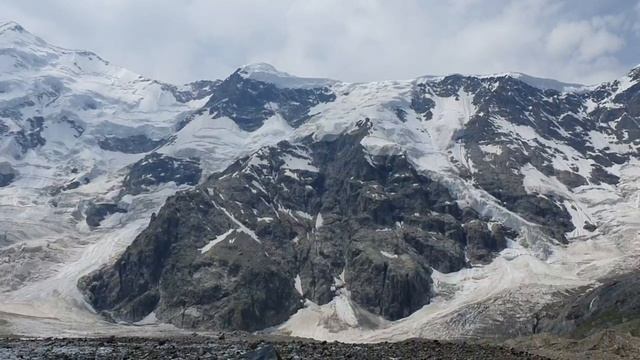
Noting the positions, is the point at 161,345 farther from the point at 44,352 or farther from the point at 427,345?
the point at 427,345

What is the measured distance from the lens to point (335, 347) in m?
69.0

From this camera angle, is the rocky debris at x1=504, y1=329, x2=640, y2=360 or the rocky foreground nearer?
the rocky foreground

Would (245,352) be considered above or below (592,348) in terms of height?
above

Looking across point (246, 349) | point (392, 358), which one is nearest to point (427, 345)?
point (392, 358)

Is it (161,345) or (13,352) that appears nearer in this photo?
(13,352)

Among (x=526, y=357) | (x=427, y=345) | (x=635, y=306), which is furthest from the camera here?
(x=635, y=306)

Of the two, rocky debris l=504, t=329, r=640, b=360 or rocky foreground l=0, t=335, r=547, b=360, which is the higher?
rocky foreground l=0, t=335, r=547, b=360

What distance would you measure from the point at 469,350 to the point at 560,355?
840 inches

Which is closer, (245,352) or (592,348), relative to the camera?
(245,352)

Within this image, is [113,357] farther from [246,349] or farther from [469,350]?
[469,350]

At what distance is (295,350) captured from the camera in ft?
211

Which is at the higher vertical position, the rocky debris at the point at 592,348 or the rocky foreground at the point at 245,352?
the rocky foreground at the point at 245,352

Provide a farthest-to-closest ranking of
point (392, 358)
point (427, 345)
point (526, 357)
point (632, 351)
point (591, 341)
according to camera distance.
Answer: point (591, 341)
point (632, 351)
point (427, 345)
point (526, 357)
point (392, 358)

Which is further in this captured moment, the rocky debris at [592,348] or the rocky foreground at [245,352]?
the rocky debris at [592,348]
